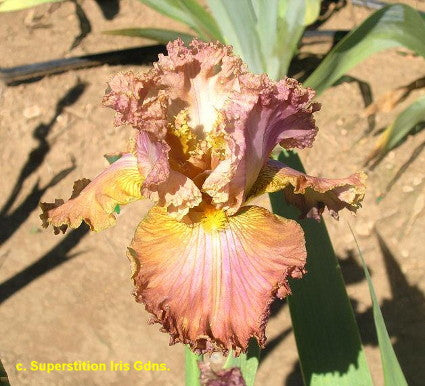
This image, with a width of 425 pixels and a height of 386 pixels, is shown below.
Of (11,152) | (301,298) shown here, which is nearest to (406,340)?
(301,298)

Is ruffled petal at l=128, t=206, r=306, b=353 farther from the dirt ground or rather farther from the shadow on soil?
the shadow on soil

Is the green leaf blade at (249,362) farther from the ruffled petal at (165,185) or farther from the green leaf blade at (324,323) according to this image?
the ruffled petal at (165,185)

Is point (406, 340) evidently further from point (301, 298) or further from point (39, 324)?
point (39, 324)

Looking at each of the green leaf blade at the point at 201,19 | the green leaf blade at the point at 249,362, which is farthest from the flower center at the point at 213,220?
the green leaf blade at the point at 201,19

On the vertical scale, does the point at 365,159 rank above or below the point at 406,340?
above

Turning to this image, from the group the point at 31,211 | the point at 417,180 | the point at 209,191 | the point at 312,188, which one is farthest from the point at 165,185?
the point at 417,180
